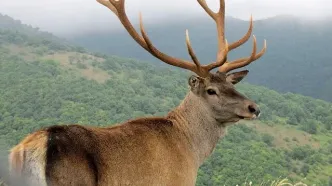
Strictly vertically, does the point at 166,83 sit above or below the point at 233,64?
below

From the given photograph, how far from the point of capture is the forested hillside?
70.0m

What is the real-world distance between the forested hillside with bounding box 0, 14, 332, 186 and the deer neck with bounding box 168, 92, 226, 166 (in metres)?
47.6

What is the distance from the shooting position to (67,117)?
8369cm

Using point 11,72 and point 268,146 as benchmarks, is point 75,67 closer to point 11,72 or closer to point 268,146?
point 11,72

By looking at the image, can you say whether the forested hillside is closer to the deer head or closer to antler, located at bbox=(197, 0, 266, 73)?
antler, located at bbox=(197, 0, 266, 73)

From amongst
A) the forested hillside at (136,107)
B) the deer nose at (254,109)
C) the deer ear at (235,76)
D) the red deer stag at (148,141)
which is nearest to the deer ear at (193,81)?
the red deer stag at (148,141)

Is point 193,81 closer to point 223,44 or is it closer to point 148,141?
point 223,44

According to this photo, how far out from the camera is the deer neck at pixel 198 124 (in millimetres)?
7008

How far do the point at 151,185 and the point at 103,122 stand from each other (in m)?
75.3

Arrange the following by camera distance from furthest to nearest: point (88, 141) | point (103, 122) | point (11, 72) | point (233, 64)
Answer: point (11, 72) → point (103, 122) → point (233, 64) → point (88, 141)

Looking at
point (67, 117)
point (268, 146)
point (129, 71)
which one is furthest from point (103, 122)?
point (129, 71)

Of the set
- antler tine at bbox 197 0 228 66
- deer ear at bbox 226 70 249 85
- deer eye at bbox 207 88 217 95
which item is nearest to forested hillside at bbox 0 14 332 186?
antler tine at bbox 197 0 228 66

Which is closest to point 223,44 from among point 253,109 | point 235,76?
point 235,76

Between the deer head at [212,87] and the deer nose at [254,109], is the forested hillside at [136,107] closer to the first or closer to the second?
the deer head at [212,87]
